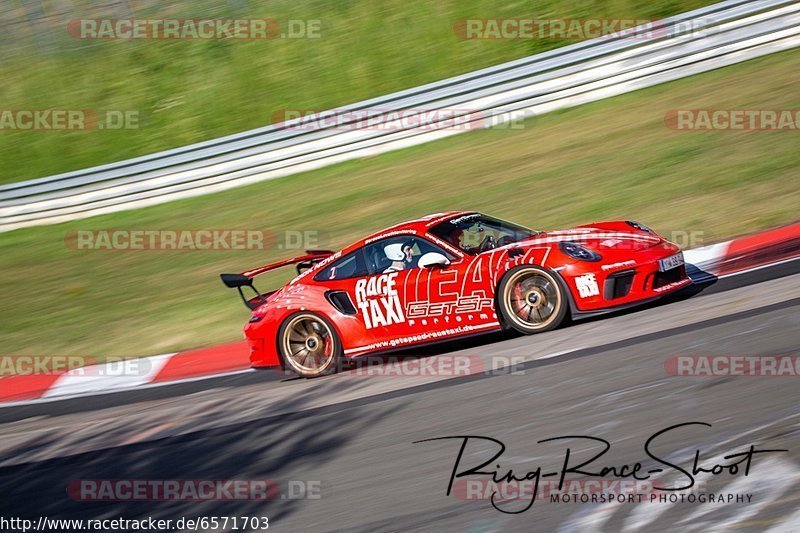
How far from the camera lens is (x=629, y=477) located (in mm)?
4457

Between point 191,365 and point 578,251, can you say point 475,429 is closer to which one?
point 578,251

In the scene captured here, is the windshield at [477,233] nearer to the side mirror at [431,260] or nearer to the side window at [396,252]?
the side window at [396,252]

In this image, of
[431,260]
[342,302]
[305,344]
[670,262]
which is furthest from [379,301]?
[670,262]

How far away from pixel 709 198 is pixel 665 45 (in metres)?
4.18

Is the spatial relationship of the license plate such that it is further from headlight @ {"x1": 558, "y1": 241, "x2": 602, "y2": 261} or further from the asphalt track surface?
headlight @ {"x1": 558, "y1": 241, "x2": 602, "y2": 261}

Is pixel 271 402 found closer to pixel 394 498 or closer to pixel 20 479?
pixel 20 479

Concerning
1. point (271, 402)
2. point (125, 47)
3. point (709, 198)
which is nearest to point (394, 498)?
point (271, 402)

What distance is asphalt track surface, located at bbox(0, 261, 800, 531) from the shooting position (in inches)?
172

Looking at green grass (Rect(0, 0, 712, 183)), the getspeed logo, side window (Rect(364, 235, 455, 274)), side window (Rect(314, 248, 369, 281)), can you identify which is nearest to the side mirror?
side window (Rect(364, 235, 455, 274))

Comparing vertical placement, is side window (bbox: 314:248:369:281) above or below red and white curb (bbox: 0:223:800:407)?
above

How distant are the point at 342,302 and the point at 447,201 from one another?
16.3 feet

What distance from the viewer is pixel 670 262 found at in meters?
7.50

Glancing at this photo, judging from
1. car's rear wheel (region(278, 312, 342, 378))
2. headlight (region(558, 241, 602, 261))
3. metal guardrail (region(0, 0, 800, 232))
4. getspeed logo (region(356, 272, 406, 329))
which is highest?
metal guardrail (region(0, 0, 800, 232))

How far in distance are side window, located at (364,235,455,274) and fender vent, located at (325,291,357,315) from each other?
1.09ft
